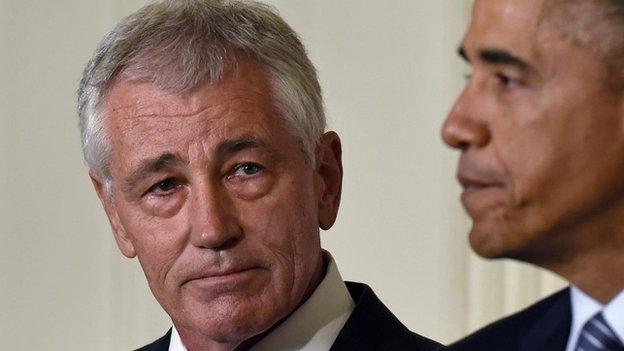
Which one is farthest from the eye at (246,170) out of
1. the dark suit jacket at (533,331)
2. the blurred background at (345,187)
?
the blurred background at (345,187)

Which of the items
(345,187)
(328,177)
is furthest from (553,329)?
(345,187)

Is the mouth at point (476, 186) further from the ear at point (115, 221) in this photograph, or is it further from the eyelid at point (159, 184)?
the ear at point (115, 221)

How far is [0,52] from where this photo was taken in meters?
4.45

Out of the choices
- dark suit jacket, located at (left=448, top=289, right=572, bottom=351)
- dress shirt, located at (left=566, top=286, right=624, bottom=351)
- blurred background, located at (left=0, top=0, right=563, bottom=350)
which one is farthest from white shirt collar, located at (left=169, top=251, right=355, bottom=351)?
dress shirt, located at (left=566, top=286, right=624, bottom=351)

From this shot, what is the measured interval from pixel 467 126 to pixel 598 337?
219 mm

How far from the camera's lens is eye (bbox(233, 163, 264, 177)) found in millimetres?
2438

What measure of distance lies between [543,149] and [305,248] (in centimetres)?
112

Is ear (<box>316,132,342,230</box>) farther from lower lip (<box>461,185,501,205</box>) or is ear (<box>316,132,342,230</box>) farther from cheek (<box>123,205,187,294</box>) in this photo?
lower lip (<box>461,185,501,205</box>)

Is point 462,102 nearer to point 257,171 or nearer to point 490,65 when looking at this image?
point 490,65

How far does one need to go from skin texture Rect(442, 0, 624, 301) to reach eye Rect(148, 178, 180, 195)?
1.03m

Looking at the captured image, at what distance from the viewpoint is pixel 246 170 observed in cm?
245

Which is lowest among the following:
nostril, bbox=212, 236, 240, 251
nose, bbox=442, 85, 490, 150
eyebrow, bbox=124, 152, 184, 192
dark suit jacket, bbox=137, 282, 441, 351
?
dark suit jacket, bbox=137, 282, 441, 351

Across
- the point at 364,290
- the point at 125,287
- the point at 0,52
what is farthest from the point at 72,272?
the point at 364,290

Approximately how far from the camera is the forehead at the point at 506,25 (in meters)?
1.44
